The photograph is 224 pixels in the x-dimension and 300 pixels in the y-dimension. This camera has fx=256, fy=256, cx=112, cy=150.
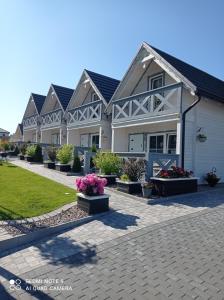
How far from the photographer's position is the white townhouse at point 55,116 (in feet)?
74.2

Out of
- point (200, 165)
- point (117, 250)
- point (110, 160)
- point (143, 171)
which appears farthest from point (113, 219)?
point (200, 165)

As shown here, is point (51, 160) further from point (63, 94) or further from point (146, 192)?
point (146, 192)

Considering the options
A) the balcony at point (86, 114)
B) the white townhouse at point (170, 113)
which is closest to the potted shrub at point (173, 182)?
the white townhouse at point (170, 113)

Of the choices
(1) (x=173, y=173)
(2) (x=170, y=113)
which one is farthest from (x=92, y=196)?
(2) (x=170, y=113)

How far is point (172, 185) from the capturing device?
30.1 ft

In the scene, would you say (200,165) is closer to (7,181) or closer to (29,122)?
(7,181)

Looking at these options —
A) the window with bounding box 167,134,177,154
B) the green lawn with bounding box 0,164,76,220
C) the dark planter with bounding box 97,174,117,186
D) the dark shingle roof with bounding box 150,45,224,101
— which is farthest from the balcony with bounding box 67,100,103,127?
the green lawn with bounding box 0,164,76,220

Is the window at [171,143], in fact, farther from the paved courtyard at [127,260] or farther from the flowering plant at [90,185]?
the flowering plant at [90,185]

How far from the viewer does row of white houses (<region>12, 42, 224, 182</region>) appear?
11555 millimetres

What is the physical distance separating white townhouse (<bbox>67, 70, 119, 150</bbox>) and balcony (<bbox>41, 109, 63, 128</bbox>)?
191 cm

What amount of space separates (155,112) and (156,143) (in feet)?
9.51

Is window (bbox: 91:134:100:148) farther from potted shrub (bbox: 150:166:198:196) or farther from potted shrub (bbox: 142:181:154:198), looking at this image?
potted shrub (bbox: 142:181:154:198)

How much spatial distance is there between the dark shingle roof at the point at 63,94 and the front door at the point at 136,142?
8.54 meters

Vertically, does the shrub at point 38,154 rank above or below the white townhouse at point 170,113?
below
